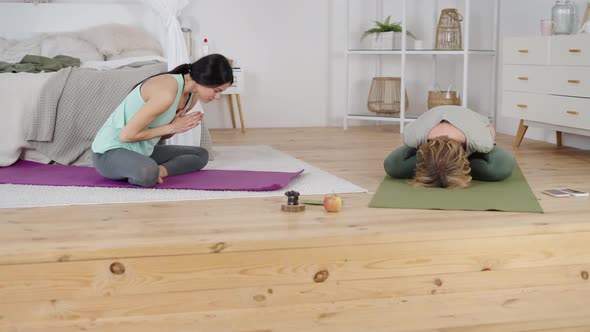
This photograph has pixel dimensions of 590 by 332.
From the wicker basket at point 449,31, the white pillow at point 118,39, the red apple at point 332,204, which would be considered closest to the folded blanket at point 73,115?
the white pillow at point 118,39

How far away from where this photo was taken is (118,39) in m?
5.11

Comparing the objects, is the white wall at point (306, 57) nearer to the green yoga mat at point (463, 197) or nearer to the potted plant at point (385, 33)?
the potted plant at point (385, 33)

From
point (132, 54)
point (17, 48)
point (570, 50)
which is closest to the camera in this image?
point (570, 50)

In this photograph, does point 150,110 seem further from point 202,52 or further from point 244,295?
point 202,52

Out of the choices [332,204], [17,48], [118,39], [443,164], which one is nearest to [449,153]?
[443,164]

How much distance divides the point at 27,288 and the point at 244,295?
576mm

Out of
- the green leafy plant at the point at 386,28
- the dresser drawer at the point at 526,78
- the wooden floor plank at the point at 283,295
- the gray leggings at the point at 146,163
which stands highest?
the green leafy plant at the point at 386,28

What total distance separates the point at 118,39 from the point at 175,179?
7.27ft

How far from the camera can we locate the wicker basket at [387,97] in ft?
18.6

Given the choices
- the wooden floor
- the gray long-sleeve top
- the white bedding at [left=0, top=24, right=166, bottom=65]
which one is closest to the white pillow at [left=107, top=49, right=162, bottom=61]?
the white bedding at [left=0, top=24, right=166, bottom=65]

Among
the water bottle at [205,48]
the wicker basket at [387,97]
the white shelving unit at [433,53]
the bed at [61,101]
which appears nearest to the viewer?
the bed at [61,101]

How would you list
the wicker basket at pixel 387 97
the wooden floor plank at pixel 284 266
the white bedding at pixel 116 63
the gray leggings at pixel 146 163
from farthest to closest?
the wicker basket at pixel 387 97 < the white bedding at pixel 116 63 < the gray leggings at pixel 146 163 < the wooden floor plank at pixel 284 266

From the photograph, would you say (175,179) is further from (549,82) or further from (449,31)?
(449,31)

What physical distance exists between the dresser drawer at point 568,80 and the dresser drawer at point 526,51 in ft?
0.34
